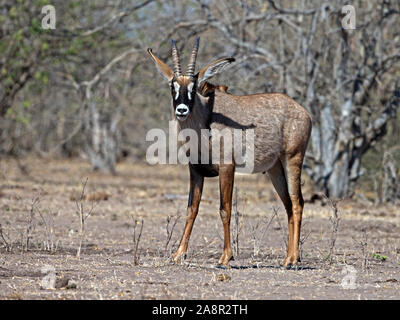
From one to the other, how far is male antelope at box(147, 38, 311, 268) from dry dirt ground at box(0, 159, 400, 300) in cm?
39

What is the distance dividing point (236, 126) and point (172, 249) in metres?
1.82

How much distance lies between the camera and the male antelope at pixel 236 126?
8.54 meters

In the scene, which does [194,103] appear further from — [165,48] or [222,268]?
[165,48]

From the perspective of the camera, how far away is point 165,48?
18.3m

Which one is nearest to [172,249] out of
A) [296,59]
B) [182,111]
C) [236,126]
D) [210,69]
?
[236,126]

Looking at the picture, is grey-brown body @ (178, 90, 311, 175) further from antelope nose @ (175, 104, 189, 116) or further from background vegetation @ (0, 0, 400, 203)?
background vegetation @ (0, 0, 400, 203)

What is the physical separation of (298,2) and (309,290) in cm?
1245

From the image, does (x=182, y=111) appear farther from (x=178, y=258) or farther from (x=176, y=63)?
(x=178, y=258)

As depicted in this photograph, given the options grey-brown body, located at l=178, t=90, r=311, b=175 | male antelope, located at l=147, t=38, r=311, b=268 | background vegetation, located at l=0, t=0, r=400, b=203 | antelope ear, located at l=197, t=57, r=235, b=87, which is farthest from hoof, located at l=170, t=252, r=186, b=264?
background vegetation, located at l=0, t=0, r=400, b=203

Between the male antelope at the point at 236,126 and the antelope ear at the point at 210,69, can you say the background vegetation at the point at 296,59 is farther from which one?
the antelope ear at the point at 210,69

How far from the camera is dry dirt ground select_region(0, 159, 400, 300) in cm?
694

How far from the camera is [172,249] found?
31.2ft

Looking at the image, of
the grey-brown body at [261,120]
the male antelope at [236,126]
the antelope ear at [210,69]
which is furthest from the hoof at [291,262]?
the antelope ear at [210,69]

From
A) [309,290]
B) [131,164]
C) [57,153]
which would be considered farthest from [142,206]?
[57,153]
